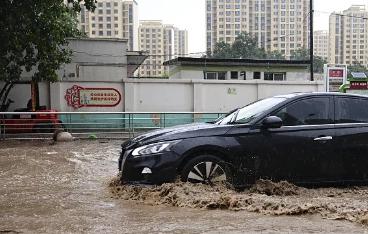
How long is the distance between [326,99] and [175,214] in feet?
9.28

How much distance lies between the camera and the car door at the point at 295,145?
632 cm

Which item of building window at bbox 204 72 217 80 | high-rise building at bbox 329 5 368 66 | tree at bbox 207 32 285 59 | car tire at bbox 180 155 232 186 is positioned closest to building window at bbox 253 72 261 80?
building window at bbox 204 72 217 80

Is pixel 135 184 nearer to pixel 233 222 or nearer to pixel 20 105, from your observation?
pixel 233 222

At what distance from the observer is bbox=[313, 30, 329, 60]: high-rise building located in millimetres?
56844

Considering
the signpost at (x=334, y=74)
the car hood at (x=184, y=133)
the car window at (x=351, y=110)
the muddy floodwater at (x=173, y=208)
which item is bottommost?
the muddy floodwater at (x=173, y=208)

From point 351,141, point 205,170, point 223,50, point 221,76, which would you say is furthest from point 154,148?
point 223,50

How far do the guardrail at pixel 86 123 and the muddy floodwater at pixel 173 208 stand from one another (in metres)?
8.00

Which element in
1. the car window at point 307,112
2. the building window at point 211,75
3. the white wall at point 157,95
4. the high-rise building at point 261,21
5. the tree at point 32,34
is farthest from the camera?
the high-rise building at point 261,21

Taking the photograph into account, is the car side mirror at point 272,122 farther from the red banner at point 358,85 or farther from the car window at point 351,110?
the red banner at point 358,85

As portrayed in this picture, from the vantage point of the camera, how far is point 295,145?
6398 mm

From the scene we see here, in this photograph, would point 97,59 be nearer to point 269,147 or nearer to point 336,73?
point 336,73

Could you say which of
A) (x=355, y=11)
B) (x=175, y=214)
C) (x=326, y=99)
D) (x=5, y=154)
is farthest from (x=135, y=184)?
(x=355, y=11)

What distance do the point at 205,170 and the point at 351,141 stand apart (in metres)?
2.07

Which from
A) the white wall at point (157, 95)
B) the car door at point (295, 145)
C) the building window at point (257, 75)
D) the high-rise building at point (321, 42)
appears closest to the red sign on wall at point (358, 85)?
the white wall at point (157, 95)
